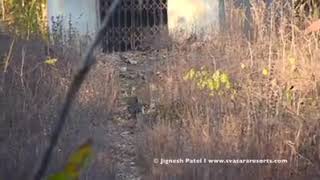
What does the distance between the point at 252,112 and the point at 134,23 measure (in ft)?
13.6

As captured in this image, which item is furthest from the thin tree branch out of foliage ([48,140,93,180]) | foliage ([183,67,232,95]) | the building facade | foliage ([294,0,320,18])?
the building facade

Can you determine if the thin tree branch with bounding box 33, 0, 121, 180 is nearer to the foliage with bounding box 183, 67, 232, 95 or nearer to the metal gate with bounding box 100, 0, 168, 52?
the foliage with bounding box 183, 67, 232, 95

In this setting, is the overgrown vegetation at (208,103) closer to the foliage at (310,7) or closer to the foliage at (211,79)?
the foliage at (211,79)

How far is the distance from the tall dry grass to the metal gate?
2570 mm

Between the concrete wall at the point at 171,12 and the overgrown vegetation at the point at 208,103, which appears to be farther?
the concrete wall at the point at 171,12

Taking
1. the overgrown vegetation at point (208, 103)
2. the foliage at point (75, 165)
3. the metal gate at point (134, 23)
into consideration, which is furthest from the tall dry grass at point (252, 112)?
the foliage at point (75, 165)

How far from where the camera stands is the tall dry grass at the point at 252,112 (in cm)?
356

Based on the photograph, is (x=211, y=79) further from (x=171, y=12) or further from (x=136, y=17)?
(x=136, y=17)

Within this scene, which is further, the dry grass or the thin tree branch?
the dry grass

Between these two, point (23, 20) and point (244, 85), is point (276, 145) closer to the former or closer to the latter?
point (244, 85)

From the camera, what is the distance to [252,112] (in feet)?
12.3

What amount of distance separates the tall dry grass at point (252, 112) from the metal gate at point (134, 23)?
2570mm

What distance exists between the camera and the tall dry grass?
3.56 meters

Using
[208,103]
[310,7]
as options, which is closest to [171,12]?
[310,7]
